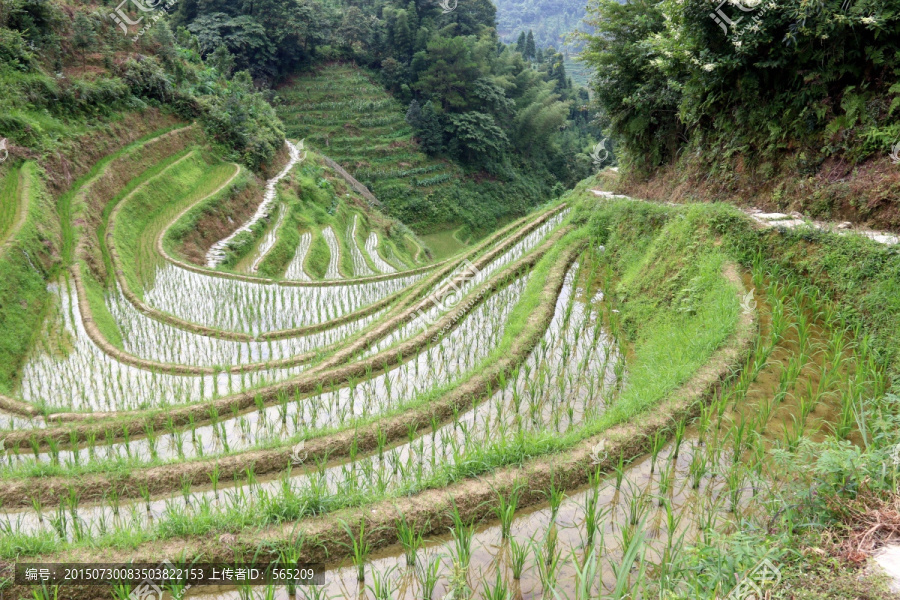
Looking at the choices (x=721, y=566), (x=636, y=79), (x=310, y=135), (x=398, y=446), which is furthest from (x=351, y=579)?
(x=310, y=135)

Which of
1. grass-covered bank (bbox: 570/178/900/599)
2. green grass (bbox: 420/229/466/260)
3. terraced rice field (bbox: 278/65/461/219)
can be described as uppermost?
terraced rice field (bbox: 278/65/461/219)

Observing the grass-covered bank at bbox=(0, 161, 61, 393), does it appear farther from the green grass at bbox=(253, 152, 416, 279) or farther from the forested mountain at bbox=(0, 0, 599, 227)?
the green grass at bbox=(253, 152, 416, 279)

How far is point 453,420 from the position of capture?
16.2 feet

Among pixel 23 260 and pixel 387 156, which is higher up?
pixel 387 156

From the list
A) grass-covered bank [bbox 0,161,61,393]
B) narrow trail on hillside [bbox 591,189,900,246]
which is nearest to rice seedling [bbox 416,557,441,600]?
narrow trail on hillside [bbox 591,189,900,246]

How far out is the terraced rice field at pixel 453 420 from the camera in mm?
3086

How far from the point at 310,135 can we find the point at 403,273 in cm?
2510

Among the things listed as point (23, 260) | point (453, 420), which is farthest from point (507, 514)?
point (23, 260)

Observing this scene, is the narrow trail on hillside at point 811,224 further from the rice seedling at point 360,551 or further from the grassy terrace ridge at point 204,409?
the rice seedling at point 360,551

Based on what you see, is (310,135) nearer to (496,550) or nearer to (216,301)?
(216,301)

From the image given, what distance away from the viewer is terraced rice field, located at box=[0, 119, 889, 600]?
10.1ft

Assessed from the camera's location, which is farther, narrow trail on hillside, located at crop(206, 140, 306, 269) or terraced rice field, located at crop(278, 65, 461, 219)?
terraced rice field, located at crop(278, 65, 461, 219)

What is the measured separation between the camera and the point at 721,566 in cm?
225

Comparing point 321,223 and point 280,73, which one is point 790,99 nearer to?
point 321,223
